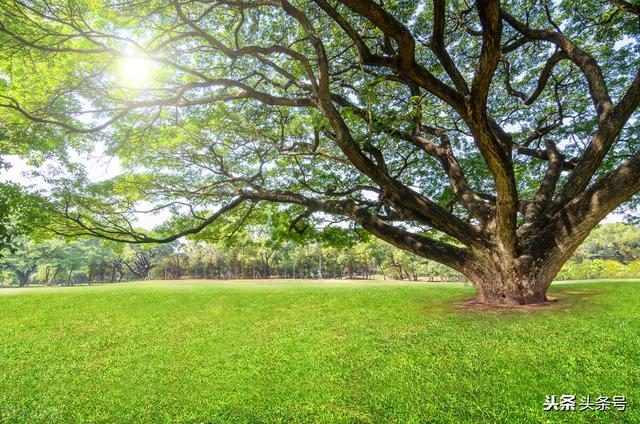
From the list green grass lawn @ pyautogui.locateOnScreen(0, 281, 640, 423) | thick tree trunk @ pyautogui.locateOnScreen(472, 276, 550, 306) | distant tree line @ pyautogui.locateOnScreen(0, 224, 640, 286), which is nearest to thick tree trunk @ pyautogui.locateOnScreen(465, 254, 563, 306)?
thick tree trunk @ pyautogui.locateOnScreen(472, 276, 550, 306)

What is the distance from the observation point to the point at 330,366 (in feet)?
11.4

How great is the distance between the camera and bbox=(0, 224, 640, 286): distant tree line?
42.8m

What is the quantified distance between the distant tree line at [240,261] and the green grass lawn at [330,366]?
34357mm

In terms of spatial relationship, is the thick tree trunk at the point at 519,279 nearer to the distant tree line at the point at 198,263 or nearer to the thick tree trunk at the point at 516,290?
the thick tree trunk at the point at 516,290

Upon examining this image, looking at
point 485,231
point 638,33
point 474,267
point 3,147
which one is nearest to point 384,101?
point 485,231

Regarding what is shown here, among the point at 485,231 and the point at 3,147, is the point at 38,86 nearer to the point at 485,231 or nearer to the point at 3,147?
the point at 3,147

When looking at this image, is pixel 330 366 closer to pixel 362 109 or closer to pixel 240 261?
pixel 362 109

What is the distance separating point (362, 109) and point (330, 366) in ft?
18.6

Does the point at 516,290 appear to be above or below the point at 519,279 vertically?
below

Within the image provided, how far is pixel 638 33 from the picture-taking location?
698cm

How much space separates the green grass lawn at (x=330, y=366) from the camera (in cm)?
257

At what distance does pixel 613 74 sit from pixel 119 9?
11493 millimetres

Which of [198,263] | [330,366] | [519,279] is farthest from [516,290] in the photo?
→ [198,263]

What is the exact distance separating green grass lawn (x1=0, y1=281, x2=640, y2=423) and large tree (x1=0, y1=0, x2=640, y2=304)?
1.80m
